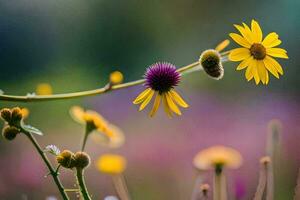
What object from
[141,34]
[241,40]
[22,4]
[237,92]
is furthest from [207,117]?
[241,40]

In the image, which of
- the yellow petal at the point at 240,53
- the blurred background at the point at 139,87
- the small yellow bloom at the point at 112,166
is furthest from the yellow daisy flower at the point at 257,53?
the blurred background at the point at 139,87

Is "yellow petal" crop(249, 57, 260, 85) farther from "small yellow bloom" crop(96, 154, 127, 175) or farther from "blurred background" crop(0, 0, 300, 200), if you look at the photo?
"blurred background" crop(0, 0, 300, 200)

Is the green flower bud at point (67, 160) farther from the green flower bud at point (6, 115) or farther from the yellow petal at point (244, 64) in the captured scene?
the yellow petal at point (244, 64)

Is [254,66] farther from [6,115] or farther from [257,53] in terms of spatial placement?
[6,115]

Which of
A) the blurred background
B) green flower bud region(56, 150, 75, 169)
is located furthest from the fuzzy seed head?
the blurred background

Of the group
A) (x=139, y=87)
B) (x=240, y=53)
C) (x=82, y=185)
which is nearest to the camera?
(x=82, y=185)

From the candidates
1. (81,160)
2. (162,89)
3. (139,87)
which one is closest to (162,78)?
(162,89)

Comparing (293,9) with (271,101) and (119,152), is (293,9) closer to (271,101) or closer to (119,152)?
(271,101)
